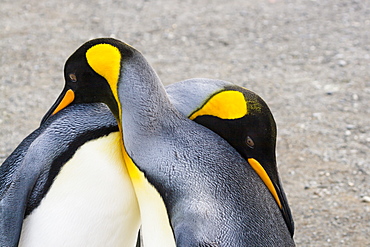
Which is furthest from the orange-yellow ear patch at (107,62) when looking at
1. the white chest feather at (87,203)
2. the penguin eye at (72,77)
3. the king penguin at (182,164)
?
the white chest feather at (87,203)

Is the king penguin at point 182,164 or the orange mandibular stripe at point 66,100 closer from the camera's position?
the king penguin at point 182,164

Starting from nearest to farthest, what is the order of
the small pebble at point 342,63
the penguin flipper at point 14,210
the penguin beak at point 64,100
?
the penguin flipper at point 14,210 → the penguin beak at point 64,100 → the small pebble at point 342,63

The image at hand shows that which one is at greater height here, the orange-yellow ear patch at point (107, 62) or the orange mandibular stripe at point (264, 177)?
the orange-yellow ear patch at point (107, 62)

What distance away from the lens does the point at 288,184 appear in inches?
145

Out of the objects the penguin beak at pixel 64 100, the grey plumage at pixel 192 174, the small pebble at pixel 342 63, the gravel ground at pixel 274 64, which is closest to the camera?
the grey plumage at pixel 192 174

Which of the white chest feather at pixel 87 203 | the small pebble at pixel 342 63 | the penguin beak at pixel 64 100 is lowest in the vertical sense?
the small pebble at pixel 342 63

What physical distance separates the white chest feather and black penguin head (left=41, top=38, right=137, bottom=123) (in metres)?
0.16

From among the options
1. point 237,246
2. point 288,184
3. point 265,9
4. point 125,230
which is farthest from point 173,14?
point 237,246

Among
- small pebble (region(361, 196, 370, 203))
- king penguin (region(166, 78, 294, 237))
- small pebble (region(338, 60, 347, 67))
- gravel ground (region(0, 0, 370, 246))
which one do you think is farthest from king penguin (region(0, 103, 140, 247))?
small pebble (region(338, 60, 347, 67))

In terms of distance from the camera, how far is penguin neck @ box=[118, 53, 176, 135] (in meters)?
2.02

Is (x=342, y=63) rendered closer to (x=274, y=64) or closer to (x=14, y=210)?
(x=274, y=64)

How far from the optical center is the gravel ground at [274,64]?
3.65m

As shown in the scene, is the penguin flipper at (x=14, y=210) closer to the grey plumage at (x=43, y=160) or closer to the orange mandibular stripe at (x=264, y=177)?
the grey plumage at (x=43, y=160)

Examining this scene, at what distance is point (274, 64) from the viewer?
5188mm
